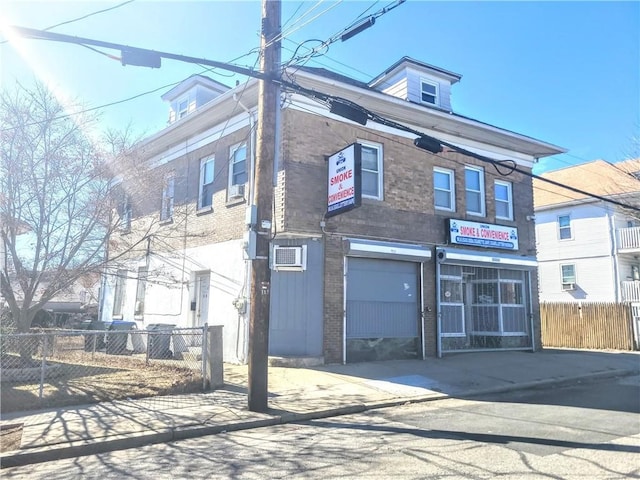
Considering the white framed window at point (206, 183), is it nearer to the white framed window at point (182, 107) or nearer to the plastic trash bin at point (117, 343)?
the white framed window at point (182, 107)

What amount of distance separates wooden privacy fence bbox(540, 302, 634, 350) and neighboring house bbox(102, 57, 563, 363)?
15.6ft

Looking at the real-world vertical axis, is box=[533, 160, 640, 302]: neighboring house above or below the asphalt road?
above

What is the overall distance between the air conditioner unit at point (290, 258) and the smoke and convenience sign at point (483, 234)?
5136 mm

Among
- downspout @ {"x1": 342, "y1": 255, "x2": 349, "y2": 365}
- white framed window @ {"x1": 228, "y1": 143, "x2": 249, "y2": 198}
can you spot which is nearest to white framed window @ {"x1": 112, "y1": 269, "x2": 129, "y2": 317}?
white framed window @ {"x1": 228, "y1": 143, "x2": 249, "y2": 198}

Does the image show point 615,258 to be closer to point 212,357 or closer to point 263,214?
point 212,357

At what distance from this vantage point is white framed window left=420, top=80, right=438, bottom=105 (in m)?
17.0

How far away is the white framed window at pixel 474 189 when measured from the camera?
16016 millimetres

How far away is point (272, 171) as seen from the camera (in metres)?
8.25

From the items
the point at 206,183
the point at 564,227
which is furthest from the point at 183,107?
the point at 564,227

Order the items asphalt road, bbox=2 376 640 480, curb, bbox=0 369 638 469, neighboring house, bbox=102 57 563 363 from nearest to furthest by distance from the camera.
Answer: asphalt road, bbox=2 376 640 480 < curb, bbox=0 369 638 469 < neighboring house, bbox=102 57 563 363

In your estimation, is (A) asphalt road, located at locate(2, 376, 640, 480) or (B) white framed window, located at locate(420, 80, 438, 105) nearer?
(A) asphalt road, located at locate(2, 376, 640, 480)

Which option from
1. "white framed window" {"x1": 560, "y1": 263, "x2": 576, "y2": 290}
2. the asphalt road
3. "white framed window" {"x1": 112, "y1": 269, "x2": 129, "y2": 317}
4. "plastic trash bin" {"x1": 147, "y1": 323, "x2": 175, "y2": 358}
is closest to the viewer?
the asphalt road

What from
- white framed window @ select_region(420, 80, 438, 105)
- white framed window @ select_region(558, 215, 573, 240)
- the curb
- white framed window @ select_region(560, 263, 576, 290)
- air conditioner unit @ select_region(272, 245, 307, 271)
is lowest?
the curb

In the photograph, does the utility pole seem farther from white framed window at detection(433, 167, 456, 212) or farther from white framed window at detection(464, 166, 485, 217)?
white framed window at detection(464, 166, 485, 217)
